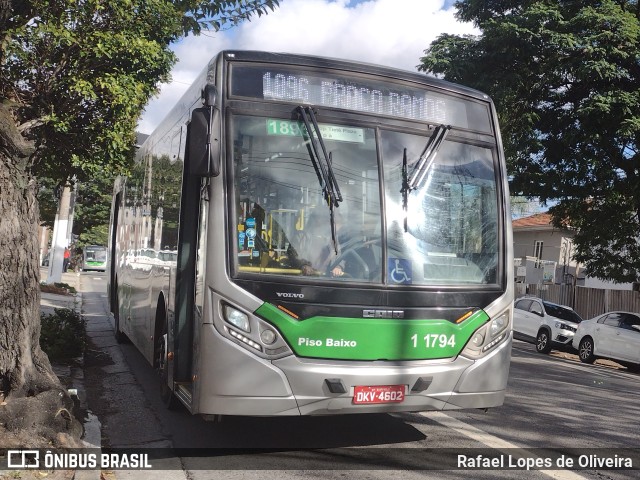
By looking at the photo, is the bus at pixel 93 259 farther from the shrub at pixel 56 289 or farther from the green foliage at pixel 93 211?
the shrub at pixel 56 289

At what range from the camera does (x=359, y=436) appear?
22.1ft

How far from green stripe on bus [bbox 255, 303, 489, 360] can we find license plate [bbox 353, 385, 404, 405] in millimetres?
220

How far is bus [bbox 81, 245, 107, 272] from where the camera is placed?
5472 cm

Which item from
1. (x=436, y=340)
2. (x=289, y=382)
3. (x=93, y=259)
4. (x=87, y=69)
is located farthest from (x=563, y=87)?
(x=93, y=259)

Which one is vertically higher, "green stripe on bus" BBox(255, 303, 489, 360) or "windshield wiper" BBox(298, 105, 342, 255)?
"windshield wiper" BBox(298, 105, 342, 255)

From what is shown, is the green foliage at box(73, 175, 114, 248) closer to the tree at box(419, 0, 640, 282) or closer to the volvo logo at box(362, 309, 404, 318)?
the tree at box(419, 0, 640, 282)

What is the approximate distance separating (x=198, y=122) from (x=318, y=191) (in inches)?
40.7

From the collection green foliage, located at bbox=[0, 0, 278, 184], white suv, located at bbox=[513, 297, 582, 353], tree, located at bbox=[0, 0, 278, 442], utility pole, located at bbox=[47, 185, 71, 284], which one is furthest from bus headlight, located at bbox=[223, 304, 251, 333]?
utility pole, located at bbox=[47, 185, 71, 284]

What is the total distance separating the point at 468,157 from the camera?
20.8 ft

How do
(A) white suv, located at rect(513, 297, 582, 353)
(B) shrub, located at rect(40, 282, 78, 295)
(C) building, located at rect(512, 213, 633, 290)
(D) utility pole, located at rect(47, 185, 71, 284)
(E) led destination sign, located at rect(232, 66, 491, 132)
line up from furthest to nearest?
(C) building, located at rect(512, 213, 633, 290) < (D) utility pole, located at rect(47, 185, 71, 284) < (B) shrub, located at rect(40, 282, 78, 295) < (A) white suv, located at rect(513, 297, 582, 353) < (E) led destination sign, located at rect(232, 66, 491, 132)

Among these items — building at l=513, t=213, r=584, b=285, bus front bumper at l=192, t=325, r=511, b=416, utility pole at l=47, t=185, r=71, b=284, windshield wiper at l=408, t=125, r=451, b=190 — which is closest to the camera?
bus front bumper at l=192, t=325, r=511, b=416

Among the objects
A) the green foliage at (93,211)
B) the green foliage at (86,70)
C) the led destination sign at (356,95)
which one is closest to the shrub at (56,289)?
the green foliage at (86,70)

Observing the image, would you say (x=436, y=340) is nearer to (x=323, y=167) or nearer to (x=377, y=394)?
(x=377, y=394)

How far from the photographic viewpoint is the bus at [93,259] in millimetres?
54719
